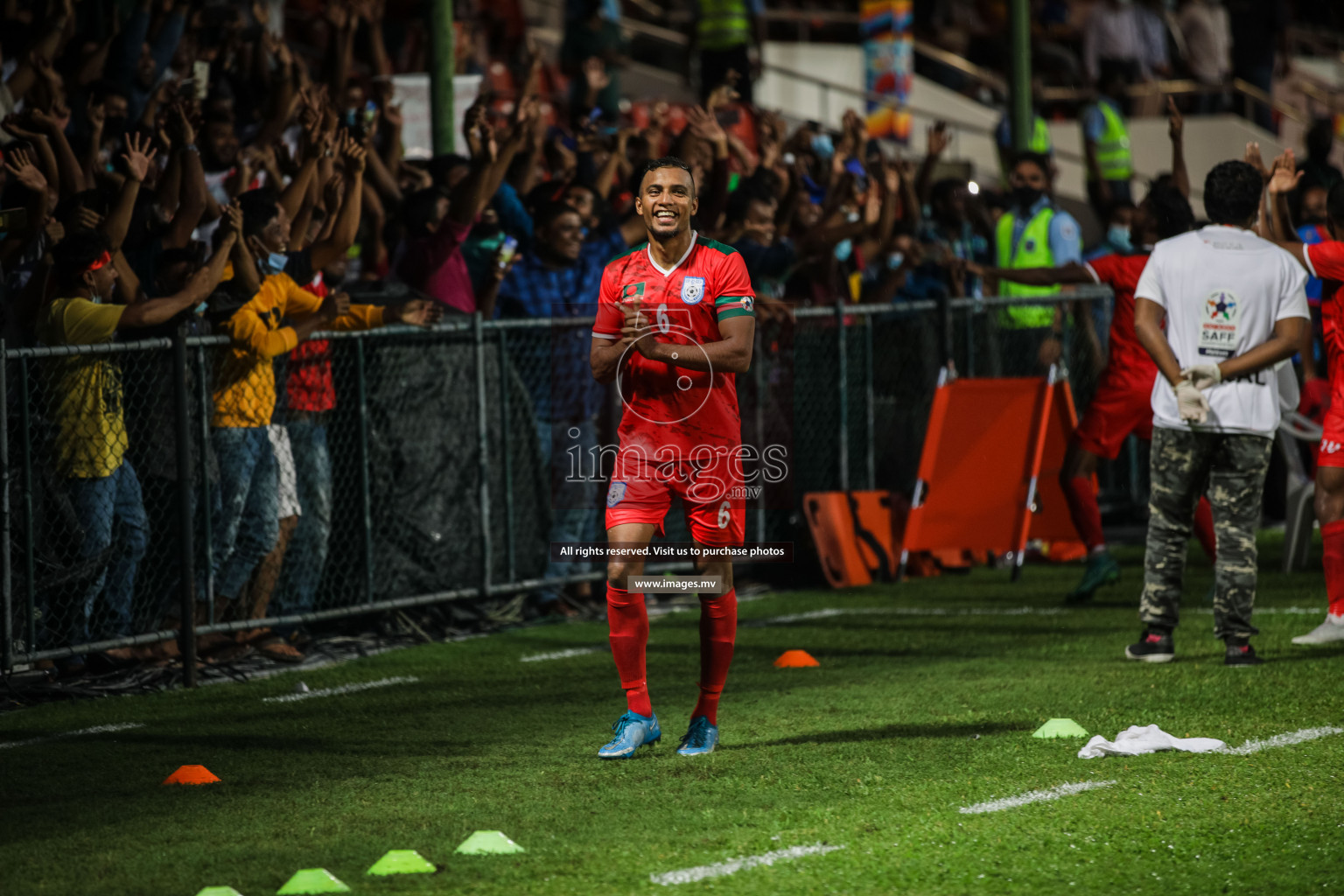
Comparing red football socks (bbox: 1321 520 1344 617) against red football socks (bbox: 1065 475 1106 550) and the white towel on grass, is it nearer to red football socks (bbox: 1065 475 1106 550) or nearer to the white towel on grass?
red football socks (bbox: 1065 475 1106 550)

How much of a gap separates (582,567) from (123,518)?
3.44m

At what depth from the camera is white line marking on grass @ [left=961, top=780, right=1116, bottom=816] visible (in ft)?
21.3

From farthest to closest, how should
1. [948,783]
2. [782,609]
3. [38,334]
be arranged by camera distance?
[782,609] → [38,334] → [948,783]

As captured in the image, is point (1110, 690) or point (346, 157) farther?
point (346, 157)

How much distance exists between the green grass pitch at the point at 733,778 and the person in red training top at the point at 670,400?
1.80 feet

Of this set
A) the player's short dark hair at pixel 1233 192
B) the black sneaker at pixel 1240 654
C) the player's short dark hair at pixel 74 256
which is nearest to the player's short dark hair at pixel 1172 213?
the player's short dark hair at pixel 1233 192

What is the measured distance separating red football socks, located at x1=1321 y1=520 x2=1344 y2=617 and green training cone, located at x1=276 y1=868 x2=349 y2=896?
6.10m

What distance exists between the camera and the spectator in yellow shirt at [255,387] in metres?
10.2

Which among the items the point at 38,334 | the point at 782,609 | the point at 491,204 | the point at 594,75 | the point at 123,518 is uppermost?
the point at 594,75

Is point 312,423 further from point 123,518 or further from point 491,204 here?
point 491,204

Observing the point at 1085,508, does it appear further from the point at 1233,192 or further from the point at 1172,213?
the point at 1233,192

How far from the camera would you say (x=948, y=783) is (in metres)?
6.93

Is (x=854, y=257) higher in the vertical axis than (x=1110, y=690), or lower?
higher

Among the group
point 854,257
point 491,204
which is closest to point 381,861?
point 491,204
